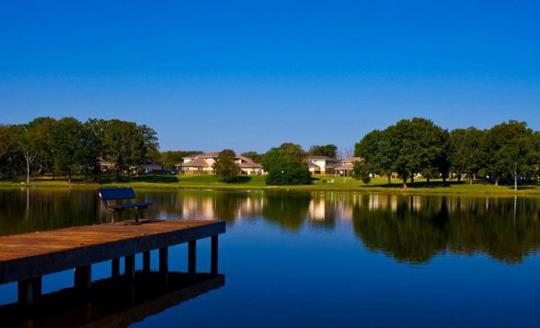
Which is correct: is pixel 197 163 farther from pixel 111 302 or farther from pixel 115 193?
pixel 111 302

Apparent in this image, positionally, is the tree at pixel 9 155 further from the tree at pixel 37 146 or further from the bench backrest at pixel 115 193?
the bench backrest at pixel 115 193

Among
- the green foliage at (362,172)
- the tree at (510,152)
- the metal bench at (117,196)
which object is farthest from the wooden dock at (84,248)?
the green foliage at (362,172)

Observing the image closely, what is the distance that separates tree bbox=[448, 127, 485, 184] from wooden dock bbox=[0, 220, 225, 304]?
89563mm

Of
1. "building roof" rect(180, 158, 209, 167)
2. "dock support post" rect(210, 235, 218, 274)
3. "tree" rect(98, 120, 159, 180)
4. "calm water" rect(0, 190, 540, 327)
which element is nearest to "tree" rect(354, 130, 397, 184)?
"tree" rect(98, 120, 159, 180)

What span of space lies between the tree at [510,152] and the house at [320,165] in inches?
2844

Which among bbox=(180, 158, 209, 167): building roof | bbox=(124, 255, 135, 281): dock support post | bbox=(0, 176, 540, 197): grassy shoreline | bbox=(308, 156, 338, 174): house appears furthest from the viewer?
bbox=(308, 156, 338, 174): house

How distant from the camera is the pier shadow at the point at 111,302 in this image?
44.0ft

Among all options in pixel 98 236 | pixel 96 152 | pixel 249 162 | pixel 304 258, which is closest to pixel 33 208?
pixel 304 258

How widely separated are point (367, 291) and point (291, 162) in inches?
3691

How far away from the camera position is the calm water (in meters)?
16.4

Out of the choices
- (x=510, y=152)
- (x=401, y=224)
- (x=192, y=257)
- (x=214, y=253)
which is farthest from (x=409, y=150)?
(x=192, y=257)

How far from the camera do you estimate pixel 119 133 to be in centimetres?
11850

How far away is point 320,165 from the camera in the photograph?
Answer: 187 meters

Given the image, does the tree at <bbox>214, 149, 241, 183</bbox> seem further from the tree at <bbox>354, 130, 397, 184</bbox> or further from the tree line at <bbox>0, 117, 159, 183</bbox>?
the tree at <bbox>354, 130, 397, 184</bbox>
